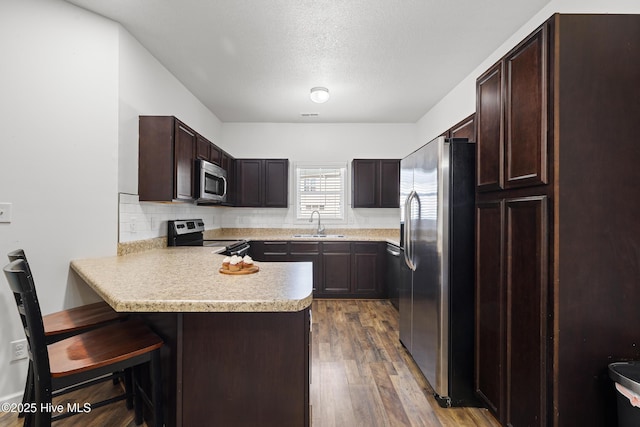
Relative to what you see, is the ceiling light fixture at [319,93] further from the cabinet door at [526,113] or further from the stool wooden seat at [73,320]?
the stool wooden seat at [73,320]

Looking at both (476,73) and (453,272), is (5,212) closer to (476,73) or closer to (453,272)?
(453,272)

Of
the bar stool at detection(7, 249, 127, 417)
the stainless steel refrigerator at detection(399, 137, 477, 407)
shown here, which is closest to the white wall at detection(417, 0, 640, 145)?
the stainless steel refrigerator at detection(399, 137, 477, 407)

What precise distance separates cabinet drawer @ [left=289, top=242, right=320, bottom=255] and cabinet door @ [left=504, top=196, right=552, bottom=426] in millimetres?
2897

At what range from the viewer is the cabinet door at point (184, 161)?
2639 millimetres

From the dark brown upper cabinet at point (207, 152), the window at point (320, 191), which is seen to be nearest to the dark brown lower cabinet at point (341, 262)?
the window at point (320, 191)

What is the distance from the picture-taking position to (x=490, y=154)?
5.81 ft

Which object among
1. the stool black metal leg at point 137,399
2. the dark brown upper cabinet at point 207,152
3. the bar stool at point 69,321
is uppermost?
the dark brown upper cabinet at point 207,152

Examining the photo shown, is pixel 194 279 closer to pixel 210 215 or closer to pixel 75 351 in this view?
pixel 75 351

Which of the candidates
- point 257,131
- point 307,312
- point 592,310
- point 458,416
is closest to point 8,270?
point 307,312

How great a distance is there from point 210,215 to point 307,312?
3592 millimetres

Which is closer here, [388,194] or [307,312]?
[307,312]

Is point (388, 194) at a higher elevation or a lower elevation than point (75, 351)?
higher

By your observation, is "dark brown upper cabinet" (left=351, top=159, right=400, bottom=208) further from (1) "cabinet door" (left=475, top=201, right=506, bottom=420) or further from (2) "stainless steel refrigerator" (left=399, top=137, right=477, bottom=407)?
(1) "cabinet door" (left=475, top=201, right=506, bottom=420)

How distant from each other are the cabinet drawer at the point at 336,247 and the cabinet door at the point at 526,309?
2.75 m
